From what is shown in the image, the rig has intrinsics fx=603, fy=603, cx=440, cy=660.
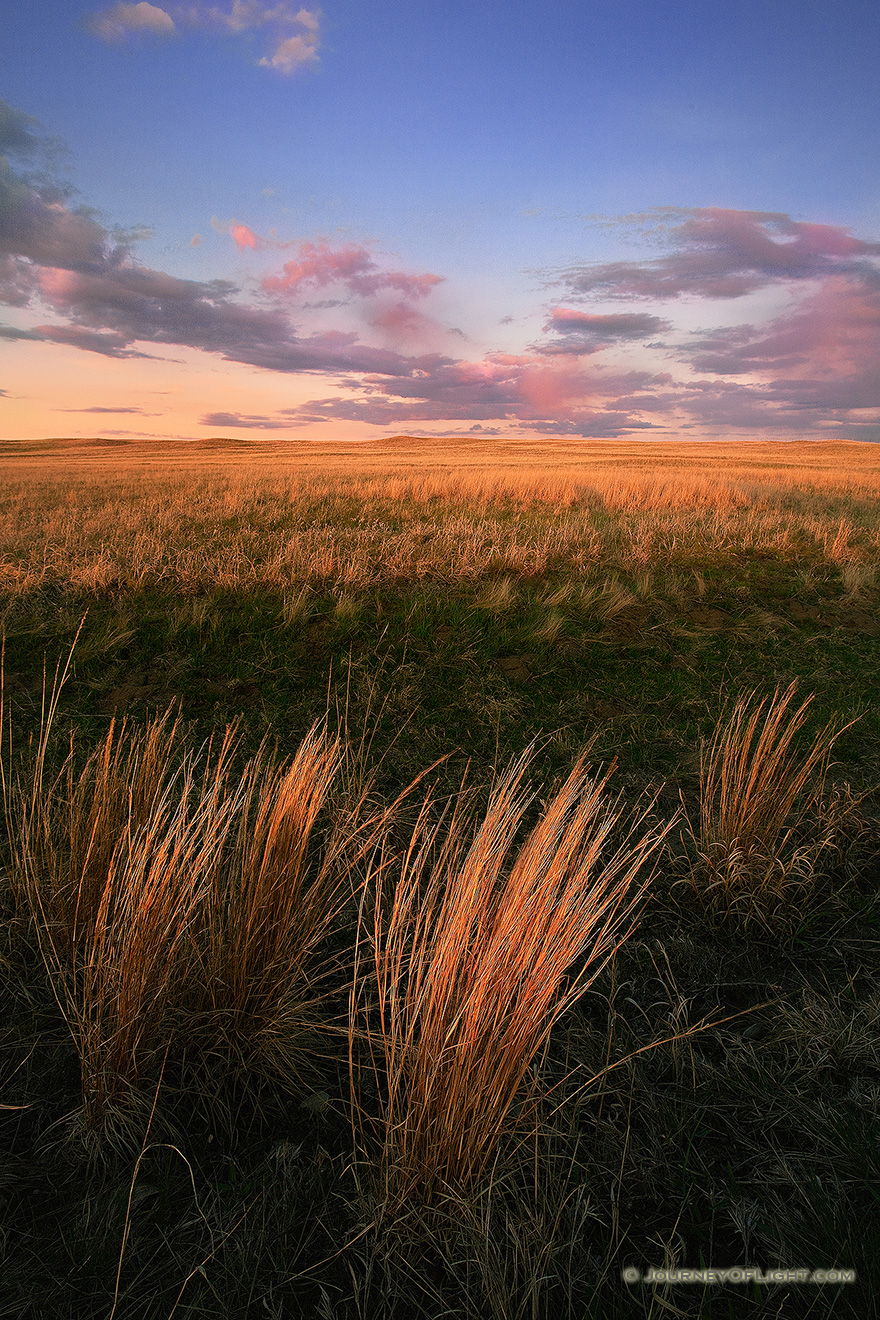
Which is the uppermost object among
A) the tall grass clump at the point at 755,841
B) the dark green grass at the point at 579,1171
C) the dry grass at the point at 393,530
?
the dry grass at the point at 393,530

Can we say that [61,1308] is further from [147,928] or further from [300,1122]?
[147,928]

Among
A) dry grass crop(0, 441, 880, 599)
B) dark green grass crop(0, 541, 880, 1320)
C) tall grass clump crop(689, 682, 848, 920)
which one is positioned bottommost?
dark green grass crop(0, 541, 880, 1320)

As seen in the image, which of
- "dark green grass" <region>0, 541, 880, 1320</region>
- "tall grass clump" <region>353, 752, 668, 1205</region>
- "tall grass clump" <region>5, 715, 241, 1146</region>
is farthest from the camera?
"tall grass clump" <region>5, 715, 241, 1146</region>

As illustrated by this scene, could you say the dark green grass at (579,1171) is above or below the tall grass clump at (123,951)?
below

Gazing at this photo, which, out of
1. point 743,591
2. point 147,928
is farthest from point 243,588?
point 743,591

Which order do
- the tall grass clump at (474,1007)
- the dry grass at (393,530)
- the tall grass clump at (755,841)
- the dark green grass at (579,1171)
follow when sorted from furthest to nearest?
the dry grass at (393,530) → the tall grass clump at (755,841) → the tall grass clump at (474,1007) → the dark green grass at (579,1171)

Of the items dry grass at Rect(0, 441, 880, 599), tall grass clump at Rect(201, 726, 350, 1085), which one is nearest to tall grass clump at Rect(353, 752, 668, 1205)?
tall grass clump at Rect(201, 726, 350, 1085)

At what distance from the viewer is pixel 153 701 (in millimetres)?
4371

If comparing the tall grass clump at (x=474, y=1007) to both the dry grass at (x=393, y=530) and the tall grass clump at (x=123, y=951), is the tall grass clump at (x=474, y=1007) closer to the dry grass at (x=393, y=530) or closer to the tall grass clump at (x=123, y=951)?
the tall grass clump at (x=123, y=951)

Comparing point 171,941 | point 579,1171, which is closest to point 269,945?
point 171,941

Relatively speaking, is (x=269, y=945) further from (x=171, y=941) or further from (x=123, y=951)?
(x=123, y=951)

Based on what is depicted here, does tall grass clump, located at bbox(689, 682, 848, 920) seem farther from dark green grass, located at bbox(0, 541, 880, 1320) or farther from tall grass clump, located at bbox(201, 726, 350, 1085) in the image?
tall grass clump, located at bbox(201, 726, 350, 1085)

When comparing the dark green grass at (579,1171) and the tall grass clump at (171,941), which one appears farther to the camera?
the tall grass clump at (171,941)

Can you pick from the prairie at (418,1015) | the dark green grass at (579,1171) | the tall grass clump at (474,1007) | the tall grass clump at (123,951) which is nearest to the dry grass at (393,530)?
the prairie at (418,1015)
